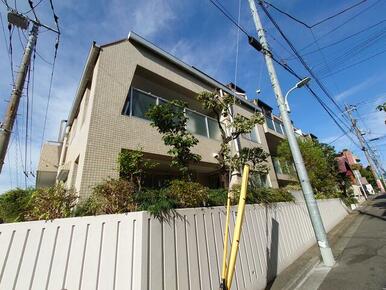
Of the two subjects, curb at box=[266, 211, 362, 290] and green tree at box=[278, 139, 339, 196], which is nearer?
curb at box=[266, 211, 362, 290]

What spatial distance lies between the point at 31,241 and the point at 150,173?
6527 millimetres

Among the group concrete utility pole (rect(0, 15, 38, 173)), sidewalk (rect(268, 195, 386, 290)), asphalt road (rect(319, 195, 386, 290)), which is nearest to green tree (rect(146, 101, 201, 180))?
sidewalk (rect(268, 195, 386, 290))

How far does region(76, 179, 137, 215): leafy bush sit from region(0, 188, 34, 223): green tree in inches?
45.8

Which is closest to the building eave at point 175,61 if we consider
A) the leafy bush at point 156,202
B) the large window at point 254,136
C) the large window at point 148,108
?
the large window at point 148,108

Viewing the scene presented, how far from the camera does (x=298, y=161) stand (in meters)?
6.82

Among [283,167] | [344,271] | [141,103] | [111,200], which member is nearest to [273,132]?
[283,167]

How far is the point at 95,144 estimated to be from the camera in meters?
6.68

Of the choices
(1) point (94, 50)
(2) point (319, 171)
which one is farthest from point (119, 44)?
(2) point (319, 171)

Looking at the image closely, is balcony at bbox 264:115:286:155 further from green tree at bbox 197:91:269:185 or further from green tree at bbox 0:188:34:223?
green tree at bbox 0:188:34:223

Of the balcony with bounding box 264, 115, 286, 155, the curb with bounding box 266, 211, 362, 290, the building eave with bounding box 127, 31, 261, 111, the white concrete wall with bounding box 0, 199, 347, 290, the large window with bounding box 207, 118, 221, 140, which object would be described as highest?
the building eave with bounding box 127, 31, 261, 111

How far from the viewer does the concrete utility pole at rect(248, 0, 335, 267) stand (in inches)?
240

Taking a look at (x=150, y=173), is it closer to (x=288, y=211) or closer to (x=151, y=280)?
(x=288, y=211)

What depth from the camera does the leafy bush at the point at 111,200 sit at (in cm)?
401

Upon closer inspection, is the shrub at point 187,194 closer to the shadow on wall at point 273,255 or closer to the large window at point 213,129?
the shadow on wall at point 273,255
